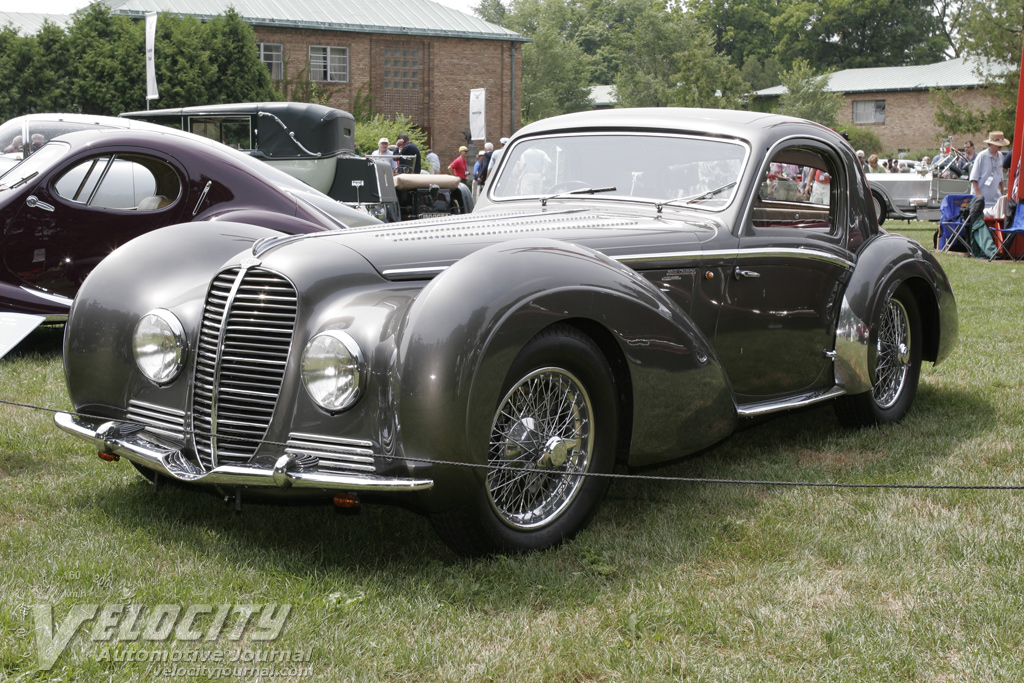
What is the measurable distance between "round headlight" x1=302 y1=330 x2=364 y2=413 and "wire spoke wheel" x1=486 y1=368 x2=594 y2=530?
49 centimetres

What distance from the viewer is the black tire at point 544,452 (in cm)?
328

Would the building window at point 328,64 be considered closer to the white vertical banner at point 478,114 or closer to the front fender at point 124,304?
the white vertical banner at point 478,114

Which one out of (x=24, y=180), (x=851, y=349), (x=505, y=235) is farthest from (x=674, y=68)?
(x=505, y=235)

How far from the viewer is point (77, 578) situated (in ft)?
10.4

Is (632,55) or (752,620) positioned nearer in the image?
(752,620)

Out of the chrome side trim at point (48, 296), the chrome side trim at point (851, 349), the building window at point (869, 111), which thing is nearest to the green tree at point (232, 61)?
the chrome side trim at point (48, 296)

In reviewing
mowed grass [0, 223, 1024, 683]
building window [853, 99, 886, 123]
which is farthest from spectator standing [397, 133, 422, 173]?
building window [853, 99, 886, 123]

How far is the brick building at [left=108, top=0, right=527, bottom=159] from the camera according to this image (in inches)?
1412

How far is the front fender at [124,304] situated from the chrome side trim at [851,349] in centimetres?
298

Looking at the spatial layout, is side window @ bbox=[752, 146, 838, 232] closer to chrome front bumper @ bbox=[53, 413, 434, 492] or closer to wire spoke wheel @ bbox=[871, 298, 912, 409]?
wire spoke wheel @ bbox=[871, 298, 912, 409]

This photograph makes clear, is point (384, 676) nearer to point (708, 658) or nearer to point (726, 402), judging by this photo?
point (708, 658)

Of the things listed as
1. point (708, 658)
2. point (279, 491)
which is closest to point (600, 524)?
point (708, 658)

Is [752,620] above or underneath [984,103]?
underneath

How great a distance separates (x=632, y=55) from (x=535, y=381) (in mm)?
63737
